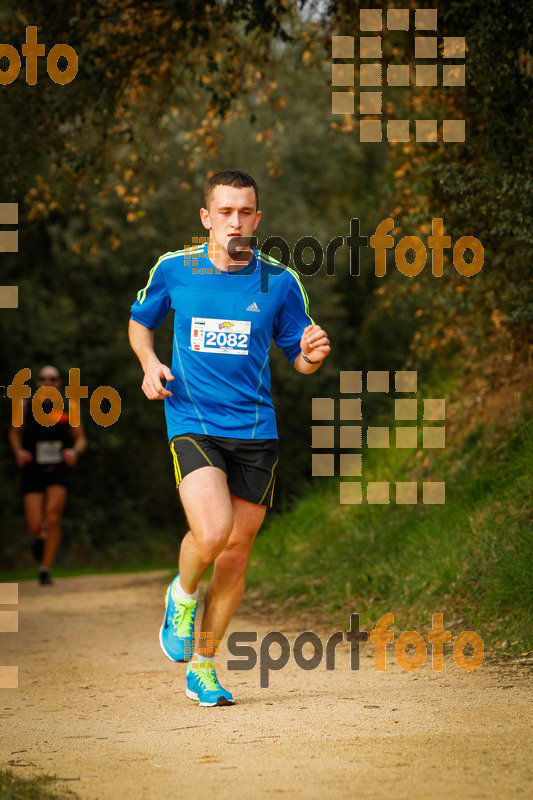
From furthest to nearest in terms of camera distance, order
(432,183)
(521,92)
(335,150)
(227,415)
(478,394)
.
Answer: (335,150)
(478,394)
(432,183)
(521,92)
(227,415)

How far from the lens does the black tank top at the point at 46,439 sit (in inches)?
448

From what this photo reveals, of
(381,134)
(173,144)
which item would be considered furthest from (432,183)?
(173,144)

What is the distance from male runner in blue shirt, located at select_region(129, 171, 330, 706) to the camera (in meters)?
4.55

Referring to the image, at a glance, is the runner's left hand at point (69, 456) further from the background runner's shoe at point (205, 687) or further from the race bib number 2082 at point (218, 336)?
the race bib number 2082 at point (218, 336)

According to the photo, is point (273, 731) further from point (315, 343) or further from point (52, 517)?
point (52, 517)

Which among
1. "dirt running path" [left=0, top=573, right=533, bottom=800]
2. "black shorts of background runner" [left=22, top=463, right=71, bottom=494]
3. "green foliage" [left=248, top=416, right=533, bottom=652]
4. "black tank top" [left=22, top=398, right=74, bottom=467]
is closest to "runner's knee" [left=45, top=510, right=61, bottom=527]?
"black shorts of background runner" [left=22, top=463, right=71, bottom=494]

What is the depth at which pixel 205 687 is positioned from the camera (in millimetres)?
4688

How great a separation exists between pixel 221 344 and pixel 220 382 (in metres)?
0.17

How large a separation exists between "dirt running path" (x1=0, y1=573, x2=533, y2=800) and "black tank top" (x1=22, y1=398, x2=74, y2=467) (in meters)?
4.97

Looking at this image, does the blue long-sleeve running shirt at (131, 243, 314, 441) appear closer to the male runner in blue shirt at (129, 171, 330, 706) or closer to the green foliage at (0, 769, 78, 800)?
the male runner in blue shirt at (129, 171, 330, 706)

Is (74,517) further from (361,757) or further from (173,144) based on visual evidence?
(361,757)

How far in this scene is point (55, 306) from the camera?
57.4 feet

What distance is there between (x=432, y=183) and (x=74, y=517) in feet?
44.7

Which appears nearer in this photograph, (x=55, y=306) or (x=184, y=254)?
(x=184, y=254)
